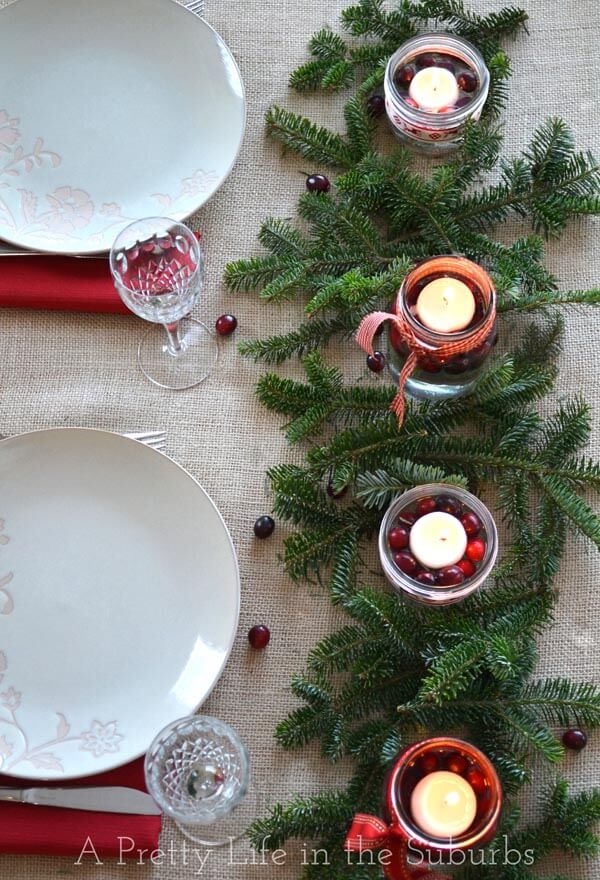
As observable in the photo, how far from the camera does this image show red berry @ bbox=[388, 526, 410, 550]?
0.99 m

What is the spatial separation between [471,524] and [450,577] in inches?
2.5

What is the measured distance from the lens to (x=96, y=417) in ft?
3.72

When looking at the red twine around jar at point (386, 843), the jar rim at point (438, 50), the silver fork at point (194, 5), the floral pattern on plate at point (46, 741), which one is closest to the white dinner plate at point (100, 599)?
the floral pattern on plate at point (46, 741)

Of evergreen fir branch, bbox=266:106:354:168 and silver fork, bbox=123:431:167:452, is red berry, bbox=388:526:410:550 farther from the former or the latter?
evergreen fir branch, bbox=266:106:354:168

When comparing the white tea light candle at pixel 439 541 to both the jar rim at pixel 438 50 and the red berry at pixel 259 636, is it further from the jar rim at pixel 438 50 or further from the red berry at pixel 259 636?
the jar rim at pixel 438 50

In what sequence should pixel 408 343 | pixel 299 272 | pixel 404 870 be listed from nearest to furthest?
1. pixel 404 870
2. pixel 408 343
3. pixel 299 272

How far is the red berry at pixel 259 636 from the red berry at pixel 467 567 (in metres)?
0.22

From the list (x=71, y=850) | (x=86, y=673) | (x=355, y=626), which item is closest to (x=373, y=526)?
(x=355, y=626)

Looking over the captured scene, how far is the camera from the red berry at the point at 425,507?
1003mm

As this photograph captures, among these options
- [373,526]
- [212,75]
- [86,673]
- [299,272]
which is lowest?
[86,673]

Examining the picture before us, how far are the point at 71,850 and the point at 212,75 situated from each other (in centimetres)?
92

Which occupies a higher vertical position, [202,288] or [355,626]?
[202,288]

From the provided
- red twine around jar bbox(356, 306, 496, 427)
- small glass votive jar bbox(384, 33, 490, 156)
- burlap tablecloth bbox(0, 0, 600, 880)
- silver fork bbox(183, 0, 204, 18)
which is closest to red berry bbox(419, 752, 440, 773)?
burlap tablecloth bbox(0, 0, 600, 880)

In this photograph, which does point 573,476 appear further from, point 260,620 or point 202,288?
point 202,288
